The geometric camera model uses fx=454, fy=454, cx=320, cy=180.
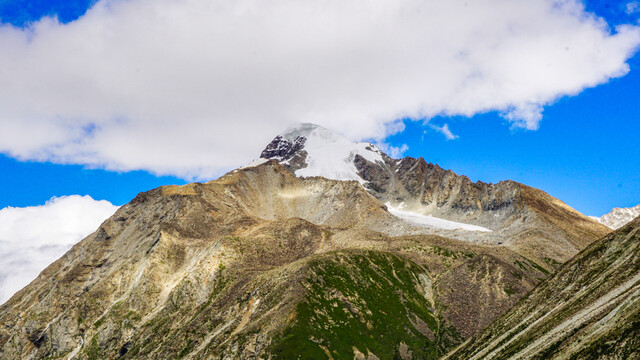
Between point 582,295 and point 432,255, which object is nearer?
point 582,295

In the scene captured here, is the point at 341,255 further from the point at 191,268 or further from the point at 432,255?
the point at 191,268

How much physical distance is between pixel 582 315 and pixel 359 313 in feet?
254

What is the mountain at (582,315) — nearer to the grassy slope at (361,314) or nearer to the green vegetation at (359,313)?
the grassy slope at (361,314)

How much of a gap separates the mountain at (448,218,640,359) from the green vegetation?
26.8 metres

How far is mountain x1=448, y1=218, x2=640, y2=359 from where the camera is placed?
51.8 meters

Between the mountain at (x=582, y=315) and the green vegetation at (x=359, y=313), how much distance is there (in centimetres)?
2675

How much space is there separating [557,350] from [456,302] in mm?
95796

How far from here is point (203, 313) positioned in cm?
15425

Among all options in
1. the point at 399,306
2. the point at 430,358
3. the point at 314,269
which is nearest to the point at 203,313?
the point at 314,269

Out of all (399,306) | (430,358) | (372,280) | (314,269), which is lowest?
(430,358)

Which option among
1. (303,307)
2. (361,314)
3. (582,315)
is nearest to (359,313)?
(361,314)

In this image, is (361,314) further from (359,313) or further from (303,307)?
(303,307)

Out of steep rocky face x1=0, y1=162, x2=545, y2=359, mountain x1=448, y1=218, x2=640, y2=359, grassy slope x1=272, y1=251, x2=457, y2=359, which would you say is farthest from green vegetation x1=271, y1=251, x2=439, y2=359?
mountain x1=448, y1=218, x2=640, y2=359

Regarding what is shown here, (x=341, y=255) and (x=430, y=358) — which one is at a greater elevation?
(x=341, y=255)
